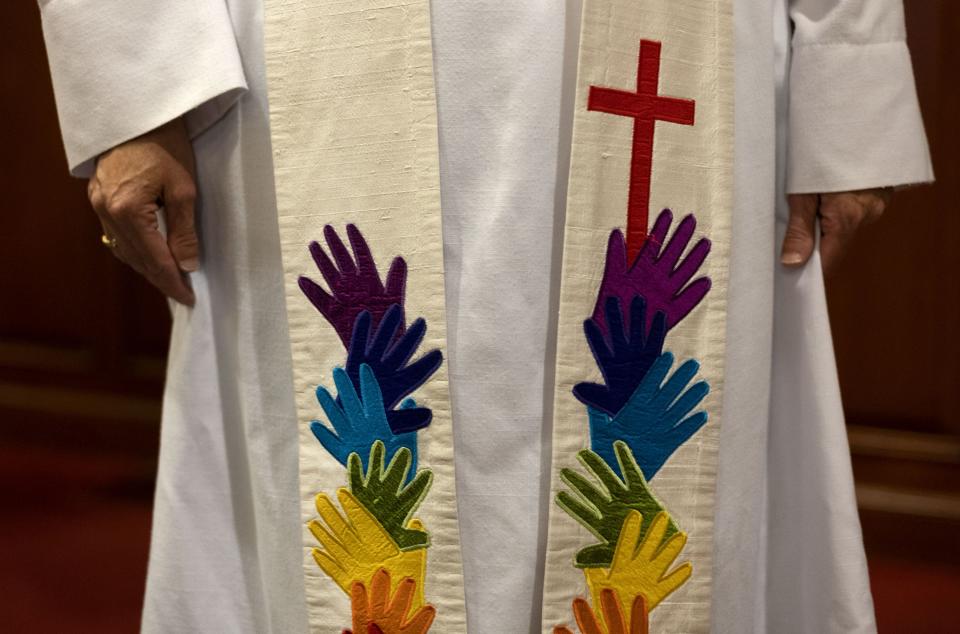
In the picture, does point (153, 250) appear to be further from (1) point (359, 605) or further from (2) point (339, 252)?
(1) point (359, 605)

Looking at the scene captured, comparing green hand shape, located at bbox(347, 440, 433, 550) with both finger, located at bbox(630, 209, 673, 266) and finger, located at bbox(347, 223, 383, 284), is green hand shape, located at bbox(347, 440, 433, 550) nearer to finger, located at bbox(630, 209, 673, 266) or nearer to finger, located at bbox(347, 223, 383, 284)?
finger, located at bbox(347, 223, 383, 284)

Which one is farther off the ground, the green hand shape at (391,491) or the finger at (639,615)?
the green hand shape at (391,491)

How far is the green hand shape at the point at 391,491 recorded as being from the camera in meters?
1.14

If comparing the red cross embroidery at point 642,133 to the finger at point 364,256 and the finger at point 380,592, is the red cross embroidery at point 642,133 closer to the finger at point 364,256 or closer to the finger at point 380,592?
the finger at point 364,256

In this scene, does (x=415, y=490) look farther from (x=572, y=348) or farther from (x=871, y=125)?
(x=871, y=125)

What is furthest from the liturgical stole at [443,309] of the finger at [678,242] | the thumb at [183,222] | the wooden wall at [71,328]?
the wooden wall at [71,328]

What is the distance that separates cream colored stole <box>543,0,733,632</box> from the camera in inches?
44.7

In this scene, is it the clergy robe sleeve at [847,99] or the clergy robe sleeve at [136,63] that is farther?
the clergy robe sleeve at [847,99]

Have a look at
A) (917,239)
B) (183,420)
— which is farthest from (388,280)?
(917,239)

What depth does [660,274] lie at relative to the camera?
1169 mm

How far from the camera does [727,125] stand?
3.89 ft

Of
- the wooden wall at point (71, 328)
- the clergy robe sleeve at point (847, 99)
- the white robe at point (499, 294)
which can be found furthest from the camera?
the wooden wall at point (71, 328)

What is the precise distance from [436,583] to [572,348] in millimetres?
272

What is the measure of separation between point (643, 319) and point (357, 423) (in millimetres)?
306
